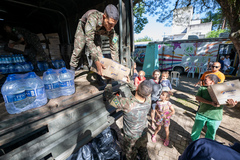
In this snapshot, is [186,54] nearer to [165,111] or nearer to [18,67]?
[165,111]

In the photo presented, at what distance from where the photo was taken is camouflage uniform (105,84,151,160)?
63.3 inches

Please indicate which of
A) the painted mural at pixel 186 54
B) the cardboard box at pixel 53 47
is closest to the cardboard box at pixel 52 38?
the cardboard box at pixel 53 47

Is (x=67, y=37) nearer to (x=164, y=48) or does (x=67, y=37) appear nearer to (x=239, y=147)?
(x=239, y=147)

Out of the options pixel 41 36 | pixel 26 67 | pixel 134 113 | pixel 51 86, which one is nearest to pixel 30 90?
pixel 51 86

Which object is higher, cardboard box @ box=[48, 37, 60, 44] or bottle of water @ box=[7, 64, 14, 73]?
cardboard box @ box=[48, 37, 60, 44]

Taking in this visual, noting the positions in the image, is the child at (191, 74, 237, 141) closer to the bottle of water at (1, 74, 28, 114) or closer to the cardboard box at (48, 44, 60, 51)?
the bottle of water at (1, 74, 28, 114)

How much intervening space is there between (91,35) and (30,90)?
4.03 feet

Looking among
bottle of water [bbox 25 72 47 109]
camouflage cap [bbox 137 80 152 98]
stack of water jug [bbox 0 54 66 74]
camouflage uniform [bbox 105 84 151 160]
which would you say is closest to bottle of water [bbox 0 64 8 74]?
stack of water jug [bbox 0 54 66 74]

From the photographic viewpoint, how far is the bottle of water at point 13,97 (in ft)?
3.98

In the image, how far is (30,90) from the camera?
1.32 meters

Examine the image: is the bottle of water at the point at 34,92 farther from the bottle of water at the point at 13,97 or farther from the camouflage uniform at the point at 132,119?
the camouflage uniform at the point at 132,119

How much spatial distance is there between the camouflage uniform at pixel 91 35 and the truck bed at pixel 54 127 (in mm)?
830

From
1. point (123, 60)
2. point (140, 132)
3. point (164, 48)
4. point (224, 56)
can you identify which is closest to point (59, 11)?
point (123, 60)

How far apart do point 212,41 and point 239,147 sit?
9944mm
